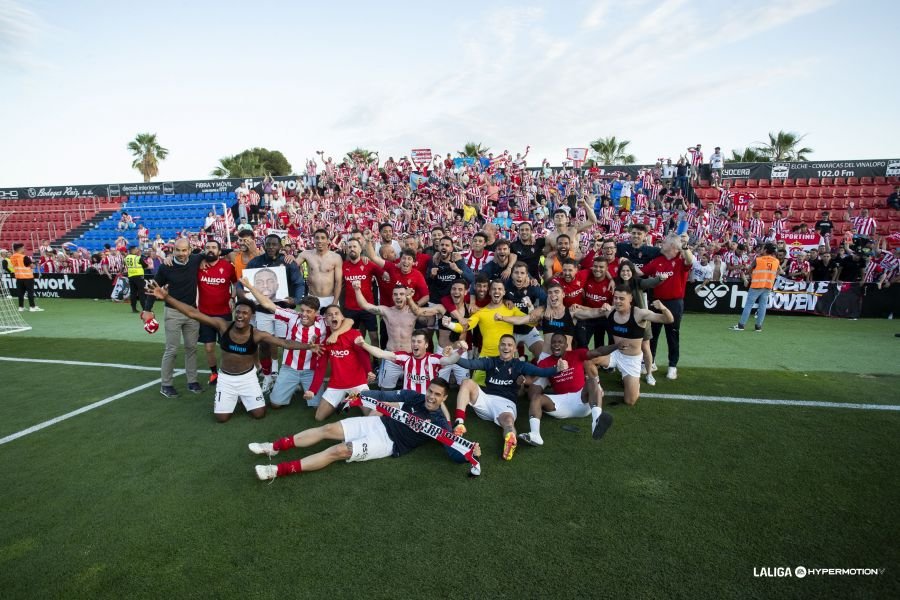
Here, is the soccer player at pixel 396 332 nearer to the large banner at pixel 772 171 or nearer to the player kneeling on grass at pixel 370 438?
the player kneeling on grass at pixel 370 438

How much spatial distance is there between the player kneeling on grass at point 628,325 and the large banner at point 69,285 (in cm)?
1944

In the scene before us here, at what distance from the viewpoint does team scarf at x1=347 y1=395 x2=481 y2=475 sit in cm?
464

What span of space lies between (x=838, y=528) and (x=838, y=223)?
20714mm

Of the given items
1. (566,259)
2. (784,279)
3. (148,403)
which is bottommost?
(148,403)

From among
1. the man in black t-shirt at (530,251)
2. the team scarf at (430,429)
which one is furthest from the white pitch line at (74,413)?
the man in black t-shirt at (530,251)

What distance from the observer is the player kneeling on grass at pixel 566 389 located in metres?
5.65

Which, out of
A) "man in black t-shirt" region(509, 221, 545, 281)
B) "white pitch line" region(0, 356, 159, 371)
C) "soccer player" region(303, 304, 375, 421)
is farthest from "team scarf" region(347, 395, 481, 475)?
"white pitch line" region(0, 356, 159, 371)

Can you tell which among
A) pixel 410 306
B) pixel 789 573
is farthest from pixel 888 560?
pixel 410 306

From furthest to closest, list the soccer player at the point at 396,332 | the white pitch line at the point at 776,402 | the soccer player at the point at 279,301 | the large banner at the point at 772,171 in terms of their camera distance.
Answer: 1. the large banner at the point at 772,171
2. the soccer player at the point at 279,301
3. the soccer player at the point at 396,332
4. the white pitch line at the point at 776,402

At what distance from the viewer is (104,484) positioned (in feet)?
15.0

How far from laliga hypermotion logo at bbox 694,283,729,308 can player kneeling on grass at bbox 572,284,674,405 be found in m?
7.97

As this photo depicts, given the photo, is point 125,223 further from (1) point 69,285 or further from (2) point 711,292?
(2) point 711,292

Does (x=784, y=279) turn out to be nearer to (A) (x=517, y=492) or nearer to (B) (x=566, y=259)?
(B) (x=566, y=259)

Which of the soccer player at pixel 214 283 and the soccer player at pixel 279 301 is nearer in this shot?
the soccer player at pixel 214 283
